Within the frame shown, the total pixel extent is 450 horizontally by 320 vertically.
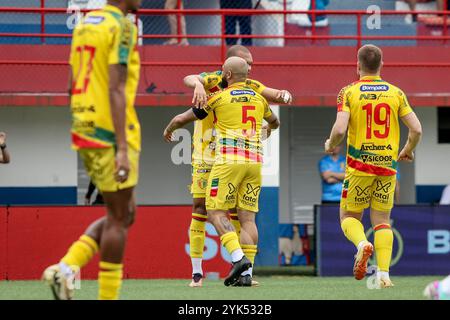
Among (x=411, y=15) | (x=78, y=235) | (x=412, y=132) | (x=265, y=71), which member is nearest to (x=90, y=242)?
(x=412, y=132)

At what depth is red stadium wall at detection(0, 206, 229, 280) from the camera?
14.2m

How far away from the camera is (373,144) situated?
10570 millimetres

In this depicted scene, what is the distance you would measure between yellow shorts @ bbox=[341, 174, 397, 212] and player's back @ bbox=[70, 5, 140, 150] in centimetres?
362

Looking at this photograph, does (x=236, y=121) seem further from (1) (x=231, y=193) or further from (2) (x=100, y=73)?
(2) (x=100, y=73)

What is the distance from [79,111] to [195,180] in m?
4.30

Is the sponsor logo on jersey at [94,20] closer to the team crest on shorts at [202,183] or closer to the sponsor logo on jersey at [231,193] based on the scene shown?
the sponsor logo on jersey at [231,193]

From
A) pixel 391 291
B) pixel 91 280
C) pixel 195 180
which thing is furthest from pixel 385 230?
pixel 91 280

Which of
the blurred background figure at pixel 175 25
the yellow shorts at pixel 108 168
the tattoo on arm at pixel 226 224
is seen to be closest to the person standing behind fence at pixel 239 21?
the blurred background figure at pixel 175 25

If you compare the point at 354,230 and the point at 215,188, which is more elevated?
the point at 215,188

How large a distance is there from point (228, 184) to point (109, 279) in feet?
12.0

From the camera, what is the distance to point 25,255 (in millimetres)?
14203

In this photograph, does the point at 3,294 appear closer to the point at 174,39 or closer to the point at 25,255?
the point at 25,255

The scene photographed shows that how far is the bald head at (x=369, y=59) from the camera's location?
10.4 m

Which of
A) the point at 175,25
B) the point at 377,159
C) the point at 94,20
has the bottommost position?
the point at 377,159
